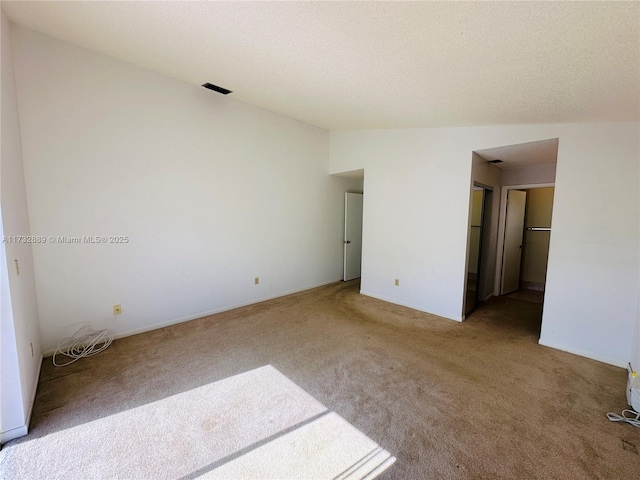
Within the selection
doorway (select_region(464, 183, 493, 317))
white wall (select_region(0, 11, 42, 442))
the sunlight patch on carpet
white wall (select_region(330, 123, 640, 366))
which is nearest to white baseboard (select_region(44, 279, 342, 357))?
white wall (select_region(0, 11, 42, 442))

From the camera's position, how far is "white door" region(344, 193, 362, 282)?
5.55m

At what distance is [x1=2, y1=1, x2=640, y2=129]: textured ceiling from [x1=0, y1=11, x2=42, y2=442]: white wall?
82 centimetres

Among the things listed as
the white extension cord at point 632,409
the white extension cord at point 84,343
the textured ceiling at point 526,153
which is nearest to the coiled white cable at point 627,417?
the white extension cord at point 632,409

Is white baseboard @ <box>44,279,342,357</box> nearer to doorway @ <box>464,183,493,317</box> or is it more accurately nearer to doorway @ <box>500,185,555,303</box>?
doorway @ <box>464,183,493,317</box>

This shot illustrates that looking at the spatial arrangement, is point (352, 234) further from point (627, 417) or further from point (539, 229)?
point (627, 417)

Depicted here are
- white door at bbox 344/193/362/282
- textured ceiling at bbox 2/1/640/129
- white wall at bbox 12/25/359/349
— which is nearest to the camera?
textured ceiling at bbox 2/1/640/129

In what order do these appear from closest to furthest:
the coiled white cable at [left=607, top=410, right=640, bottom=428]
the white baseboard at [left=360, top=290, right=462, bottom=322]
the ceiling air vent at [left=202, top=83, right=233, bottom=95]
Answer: the coiled white cable at [left=607, top=410, right=640, bottom=428], the ceiling air vent at [left=202, top=83, right=233, bottom=95], the white baseboard at [left=360, top=290, right=462, bottom=322]

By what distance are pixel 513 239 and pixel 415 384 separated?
13.0 ft

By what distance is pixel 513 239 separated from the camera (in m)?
4.99

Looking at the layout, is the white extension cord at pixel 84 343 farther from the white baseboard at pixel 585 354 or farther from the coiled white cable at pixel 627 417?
the white baseboard at pixel 585 354

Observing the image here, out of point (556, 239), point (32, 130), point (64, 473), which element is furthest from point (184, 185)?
point (556, 239)

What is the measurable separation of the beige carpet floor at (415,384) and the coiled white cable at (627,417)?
5cm

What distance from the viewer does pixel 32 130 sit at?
8.11ft

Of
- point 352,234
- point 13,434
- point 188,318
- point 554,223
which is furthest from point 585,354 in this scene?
point 13,434
